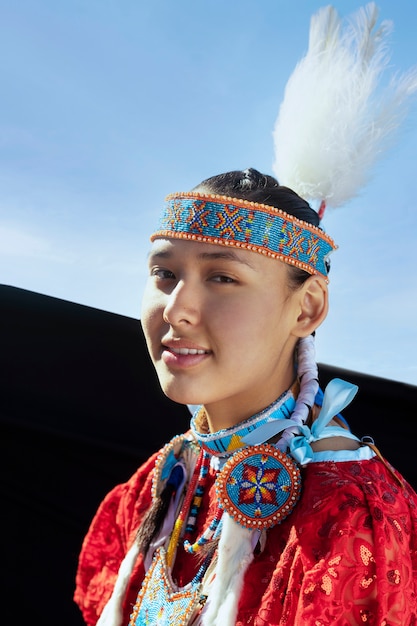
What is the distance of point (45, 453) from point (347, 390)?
1.91 meters

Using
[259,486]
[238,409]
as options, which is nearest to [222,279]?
[238,409]

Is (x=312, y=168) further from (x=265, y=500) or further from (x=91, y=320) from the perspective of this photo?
(x=91, y=320)

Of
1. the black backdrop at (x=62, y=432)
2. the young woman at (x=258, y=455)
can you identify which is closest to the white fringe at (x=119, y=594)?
the young woman at (x=258, y=455)

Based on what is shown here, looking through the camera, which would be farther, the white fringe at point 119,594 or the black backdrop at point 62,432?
the black backdrop at point 62,432

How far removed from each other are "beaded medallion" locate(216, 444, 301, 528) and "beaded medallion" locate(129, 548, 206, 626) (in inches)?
8.9

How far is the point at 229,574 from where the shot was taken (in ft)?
4.25

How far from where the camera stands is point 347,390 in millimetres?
1442

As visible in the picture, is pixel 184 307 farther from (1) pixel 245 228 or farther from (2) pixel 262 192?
(2) pixel 262 192

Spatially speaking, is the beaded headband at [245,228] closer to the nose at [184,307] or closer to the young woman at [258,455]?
the young woman at [258,455]

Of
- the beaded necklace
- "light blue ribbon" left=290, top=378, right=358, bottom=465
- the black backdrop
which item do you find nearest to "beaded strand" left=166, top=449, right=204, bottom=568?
the beaded necklace

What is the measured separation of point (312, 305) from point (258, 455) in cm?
39

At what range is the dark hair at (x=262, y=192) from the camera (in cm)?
149

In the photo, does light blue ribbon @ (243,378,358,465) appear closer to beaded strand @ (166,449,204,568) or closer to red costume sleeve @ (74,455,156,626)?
beaded strand @ (166,449,204,568)

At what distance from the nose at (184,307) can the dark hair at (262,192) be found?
244 mm
